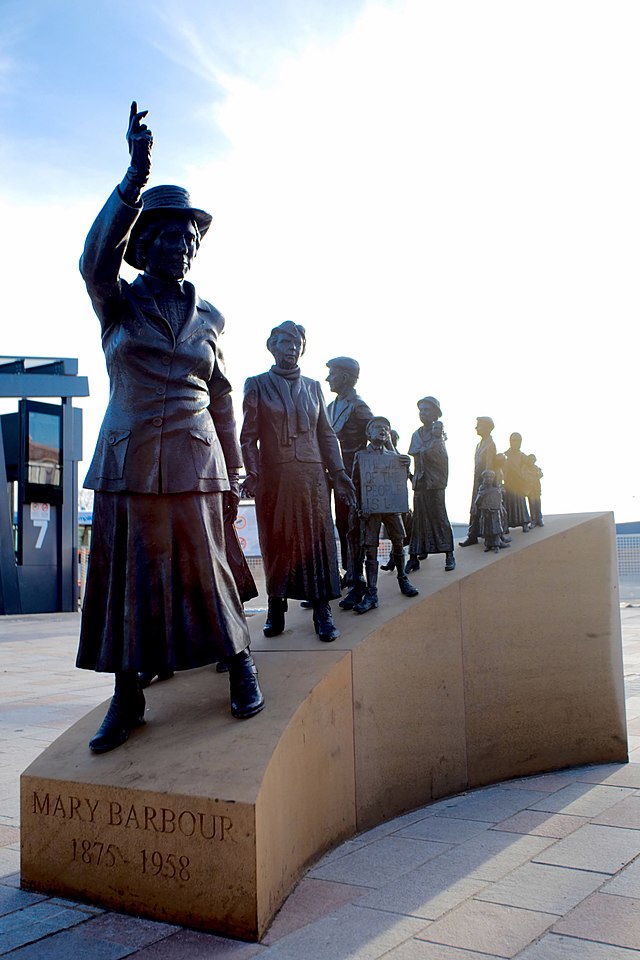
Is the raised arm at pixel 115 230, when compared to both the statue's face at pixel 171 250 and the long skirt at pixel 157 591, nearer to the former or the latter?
the statue's face at pixel 171 250

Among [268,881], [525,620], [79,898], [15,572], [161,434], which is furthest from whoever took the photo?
[15,572]

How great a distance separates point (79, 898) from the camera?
362 cm

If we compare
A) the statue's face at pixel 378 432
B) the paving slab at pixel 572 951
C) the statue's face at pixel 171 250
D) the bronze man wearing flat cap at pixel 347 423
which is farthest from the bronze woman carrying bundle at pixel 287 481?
the paving slab at pixel 572 951

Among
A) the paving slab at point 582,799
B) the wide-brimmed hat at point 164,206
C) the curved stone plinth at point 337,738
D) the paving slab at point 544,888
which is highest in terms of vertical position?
the wide-brimmed hat at point 164,206

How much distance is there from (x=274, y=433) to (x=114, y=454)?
151cm

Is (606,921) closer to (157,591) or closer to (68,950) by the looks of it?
(68,950)

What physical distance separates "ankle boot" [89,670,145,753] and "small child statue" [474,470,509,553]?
2895 mm

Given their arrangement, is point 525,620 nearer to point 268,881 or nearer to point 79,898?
point 268,881

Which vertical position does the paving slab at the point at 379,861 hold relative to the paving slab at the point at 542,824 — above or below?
above

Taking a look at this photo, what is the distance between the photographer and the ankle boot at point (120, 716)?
154 inches

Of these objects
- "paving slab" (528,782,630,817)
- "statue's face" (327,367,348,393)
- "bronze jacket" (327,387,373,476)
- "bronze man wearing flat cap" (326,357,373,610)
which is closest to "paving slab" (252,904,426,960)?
"paving slab" (528,782,630,817)

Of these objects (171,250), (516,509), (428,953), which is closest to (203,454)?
(171,250)

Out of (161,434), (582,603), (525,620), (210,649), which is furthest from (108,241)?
(582,603)

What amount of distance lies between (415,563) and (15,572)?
20944 millimetres
